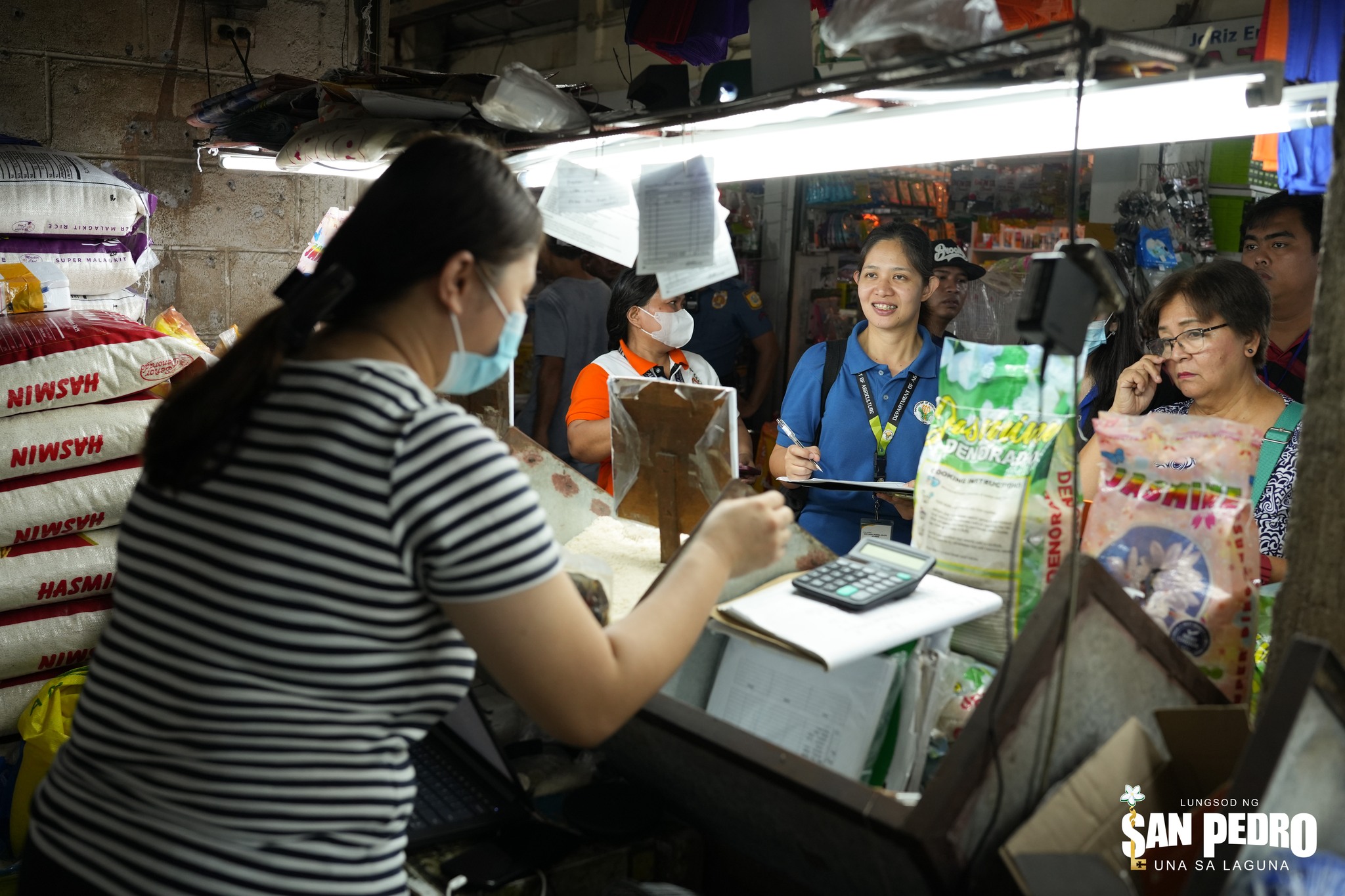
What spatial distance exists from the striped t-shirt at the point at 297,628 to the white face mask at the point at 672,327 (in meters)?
2.18

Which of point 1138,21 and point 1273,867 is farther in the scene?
point 1138,21

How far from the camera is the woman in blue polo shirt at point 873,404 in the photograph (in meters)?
2.74


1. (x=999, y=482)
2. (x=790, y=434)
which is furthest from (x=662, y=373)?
(x=999, y=482)

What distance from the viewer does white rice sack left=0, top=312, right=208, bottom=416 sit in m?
2.65

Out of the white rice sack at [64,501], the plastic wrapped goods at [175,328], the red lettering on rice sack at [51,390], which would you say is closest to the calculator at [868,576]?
the white rice sack at [64,501]

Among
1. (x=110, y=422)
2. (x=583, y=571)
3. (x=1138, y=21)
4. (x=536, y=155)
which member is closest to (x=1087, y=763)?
(x=583, y=571)

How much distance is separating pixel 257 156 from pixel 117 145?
925mm

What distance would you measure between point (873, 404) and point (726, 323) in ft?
6.92

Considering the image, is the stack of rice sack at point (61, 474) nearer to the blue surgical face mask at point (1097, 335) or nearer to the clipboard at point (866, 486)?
the clipboard at point (866, 486)

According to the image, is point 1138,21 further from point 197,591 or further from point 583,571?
point 197,591

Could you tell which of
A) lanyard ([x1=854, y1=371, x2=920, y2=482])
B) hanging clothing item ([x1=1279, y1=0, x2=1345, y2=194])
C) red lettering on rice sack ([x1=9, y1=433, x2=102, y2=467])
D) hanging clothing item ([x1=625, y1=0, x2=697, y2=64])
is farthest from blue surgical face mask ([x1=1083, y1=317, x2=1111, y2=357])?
red lettering on rice sack ([x1=9, y1=433, x2=102, y2=467])

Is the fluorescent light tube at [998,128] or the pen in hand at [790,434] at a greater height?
the fluorescent light tube at [998,128]

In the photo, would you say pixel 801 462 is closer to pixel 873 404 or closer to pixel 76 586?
pixel 873 404

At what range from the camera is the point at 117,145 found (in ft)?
12.9
